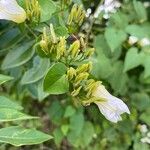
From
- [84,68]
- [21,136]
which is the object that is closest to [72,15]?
[84,68]

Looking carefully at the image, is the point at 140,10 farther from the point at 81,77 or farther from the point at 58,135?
the point at 81,77

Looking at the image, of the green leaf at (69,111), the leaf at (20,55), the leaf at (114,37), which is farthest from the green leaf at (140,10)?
the leaf at (20,55)

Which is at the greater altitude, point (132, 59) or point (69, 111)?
point (132, 59)

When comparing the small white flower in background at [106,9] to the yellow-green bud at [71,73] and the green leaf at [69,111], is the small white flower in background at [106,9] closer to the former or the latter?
the green leaf at [69,111]

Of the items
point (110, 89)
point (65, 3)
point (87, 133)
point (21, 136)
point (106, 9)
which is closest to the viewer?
point (21, 136)

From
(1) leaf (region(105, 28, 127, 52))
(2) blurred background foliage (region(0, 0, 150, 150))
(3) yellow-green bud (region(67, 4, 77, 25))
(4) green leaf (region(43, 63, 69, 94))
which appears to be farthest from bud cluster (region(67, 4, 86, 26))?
(1) leaf (region(105, 28, 127, 52))

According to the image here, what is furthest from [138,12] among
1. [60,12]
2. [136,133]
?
[60,12]

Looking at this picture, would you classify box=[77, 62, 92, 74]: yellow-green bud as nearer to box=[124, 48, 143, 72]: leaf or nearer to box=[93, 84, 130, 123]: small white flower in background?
box=[93, 84, 130, 123]: small white flower in background

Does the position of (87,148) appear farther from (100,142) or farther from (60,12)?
(60,12)
